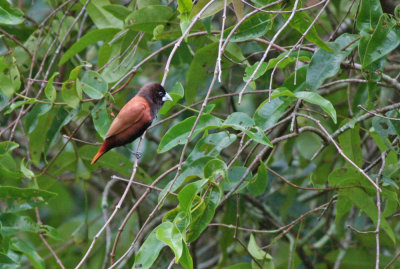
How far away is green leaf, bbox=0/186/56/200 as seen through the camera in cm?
278

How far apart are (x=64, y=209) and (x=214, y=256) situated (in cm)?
128

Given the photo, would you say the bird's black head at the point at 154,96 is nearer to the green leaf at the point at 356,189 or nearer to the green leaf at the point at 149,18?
the green leaf at the point at 149,18

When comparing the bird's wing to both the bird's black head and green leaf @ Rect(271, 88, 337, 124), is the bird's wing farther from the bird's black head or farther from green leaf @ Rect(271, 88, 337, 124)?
green leaf @ Rect(271, 88, 337, 124)

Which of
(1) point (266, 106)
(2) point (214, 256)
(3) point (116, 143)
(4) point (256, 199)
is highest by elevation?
(1) point (266, 106)

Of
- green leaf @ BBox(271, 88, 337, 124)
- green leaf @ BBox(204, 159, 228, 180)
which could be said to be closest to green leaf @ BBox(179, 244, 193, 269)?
green leaf @ BBox(204, 159, 228, 180)

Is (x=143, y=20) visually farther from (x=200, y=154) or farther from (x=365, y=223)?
(x=365, y=223)

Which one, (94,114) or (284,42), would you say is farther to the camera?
(284,42)

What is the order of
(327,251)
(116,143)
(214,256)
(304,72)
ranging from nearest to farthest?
(304,72), (116,143), (327,251), (214,256)

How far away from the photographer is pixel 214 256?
4.83 meters

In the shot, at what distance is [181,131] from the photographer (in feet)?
7.47

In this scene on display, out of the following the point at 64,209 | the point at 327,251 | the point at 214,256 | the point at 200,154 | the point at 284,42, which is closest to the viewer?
the point at 200,154

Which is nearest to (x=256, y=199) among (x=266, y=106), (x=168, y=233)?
(x=266, y=106)

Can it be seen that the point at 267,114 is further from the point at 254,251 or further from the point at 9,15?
the point at 9,15

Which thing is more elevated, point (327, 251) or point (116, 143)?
point (116, 143)
